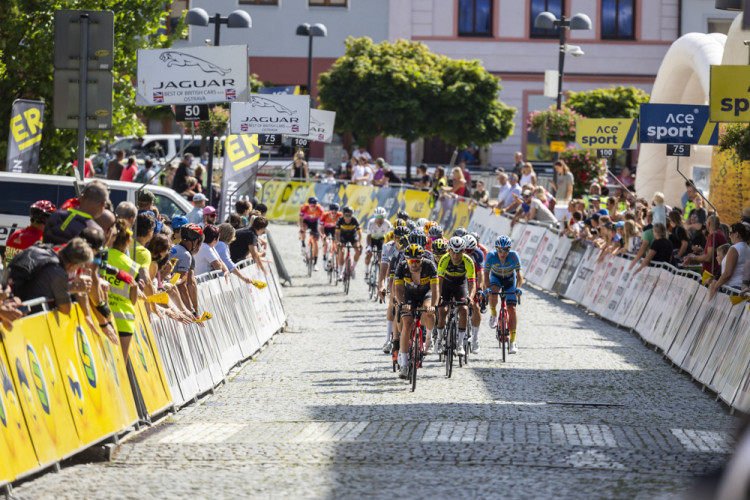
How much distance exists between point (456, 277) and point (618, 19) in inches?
1689

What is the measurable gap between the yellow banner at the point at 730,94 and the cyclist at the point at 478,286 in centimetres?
342

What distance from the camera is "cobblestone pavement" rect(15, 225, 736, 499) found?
28.6ft

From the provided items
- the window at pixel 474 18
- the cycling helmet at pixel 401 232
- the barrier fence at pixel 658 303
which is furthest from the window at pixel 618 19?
the cycling helmet at pixel 401 232

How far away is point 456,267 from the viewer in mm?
16203

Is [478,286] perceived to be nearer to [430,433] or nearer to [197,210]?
[197,210]

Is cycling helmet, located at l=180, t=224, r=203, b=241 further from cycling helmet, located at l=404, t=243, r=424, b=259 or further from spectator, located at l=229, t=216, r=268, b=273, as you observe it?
spectator, located at l=229, t=216, r=268, b=273

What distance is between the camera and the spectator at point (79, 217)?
10.5 metres

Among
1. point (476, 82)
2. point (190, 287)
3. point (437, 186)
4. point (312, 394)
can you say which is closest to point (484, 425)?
point (312, 394)

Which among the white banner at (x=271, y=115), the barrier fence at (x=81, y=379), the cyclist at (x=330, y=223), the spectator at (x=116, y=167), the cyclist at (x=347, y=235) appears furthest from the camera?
the spectator at (x=116, y=167)

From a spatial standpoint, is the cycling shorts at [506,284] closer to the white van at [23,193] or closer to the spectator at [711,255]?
the spectator at [711,255]

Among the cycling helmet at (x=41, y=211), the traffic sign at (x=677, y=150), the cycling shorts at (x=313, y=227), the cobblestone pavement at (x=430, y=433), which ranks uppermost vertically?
the traffic sign at (x=677, y=150)

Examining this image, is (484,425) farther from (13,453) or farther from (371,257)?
(371,257)

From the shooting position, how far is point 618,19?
56.9 meters

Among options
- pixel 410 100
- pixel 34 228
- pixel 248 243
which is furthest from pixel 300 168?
pixel 34 228
